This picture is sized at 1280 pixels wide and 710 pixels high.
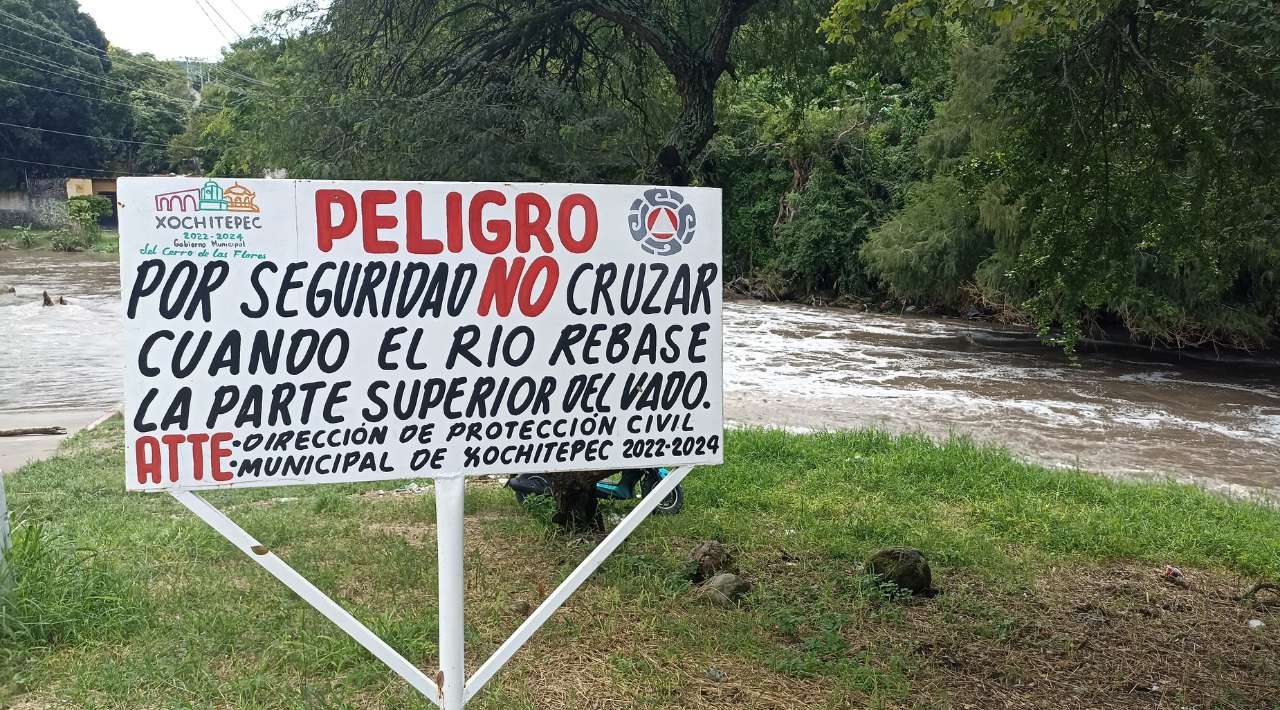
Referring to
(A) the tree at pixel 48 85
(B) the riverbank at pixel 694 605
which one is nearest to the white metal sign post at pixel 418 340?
(B) the riverbank at pixel 694 605

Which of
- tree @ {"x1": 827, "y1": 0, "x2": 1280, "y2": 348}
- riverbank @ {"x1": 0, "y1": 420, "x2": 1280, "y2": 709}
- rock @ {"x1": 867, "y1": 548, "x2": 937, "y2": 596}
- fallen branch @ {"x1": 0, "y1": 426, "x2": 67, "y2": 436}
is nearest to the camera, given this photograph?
riverbank @ {"x1": 0, "y1": 420, "x2": 1280, "y2": 709}

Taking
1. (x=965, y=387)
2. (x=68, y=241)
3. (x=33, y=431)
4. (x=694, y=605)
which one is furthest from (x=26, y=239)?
(x=694, y=605)

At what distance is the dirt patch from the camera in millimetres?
3822

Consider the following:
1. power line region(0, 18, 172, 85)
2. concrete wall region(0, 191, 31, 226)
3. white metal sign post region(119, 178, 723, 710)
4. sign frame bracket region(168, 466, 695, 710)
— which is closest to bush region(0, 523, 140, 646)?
sign frame bracket region(168, 466, 695, 710)

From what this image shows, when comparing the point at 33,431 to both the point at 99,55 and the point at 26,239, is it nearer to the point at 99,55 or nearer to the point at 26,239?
the point at 26,239

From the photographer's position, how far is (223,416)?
2725 millimetres

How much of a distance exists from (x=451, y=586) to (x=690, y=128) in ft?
13.6

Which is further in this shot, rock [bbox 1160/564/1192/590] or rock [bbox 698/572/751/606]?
rock [bbox 1160/564/1192/590]

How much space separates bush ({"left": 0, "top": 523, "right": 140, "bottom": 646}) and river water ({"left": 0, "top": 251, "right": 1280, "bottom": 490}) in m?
7.87

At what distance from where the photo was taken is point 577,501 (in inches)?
216

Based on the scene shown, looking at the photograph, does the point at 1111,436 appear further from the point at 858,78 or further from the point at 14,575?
the point at 14,575

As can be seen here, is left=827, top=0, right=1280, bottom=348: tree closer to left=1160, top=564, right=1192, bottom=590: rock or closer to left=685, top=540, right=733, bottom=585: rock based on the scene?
left=1160, top=564, right=1192, bottom=590: rock

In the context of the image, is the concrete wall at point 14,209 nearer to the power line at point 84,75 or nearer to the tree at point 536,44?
the power line at point 84,75

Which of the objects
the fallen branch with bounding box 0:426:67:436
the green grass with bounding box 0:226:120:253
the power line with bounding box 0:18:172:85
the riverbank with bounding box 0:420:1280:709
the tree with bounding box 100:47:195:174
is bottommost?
the fallen branch with bounding box 0:426:67:436
